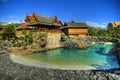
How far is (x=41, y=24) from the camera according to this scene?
9.05 m

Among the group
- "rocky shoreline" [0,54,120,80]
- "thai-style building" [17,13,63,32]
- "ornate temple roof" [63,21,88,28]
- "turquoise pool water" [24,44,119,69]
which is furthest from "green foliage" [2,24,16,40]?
"ornate temple roof" [63,21,88,28]

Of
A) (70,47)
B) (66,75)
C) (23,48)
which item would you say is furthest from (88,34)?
(66,75)

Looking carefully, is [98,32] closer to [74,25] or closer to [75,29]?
[75,29]

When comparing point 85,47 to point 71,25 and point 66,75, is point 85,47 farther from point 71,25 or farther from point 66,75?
point 66,75

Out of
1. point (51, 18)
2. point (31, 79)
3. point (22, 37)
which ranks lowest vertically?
point (31, 79)

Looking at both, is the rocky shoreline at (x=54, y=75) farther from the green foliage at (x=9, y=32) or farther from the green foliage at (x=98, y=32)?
the green foliage at (x=98, y=32)

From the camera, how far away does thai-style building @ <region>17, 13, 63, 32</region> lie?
8.19 m

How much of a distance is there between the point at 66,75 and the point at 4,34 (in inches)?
199

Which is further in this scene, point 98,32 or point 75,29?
point 75,29

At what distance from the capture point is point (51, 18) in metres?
9.89

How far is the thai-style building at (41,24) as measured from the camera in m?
8.19

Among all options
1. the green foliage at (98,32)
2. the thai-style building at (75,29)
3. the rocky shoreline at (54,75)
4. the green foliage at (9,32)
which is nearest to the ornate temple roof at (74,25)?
the thai-style building at (75,29)

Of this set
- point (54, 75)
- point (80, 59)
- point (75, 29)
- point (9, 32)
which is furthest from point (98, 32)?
point (54, 75)

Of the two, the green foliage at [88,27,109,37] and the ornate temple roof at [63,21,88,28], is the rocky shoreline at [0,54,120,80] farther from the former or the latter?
the ornate temple roof at [63,21,88,28]
